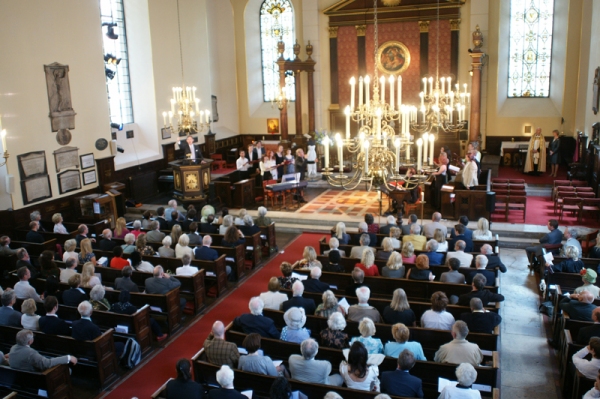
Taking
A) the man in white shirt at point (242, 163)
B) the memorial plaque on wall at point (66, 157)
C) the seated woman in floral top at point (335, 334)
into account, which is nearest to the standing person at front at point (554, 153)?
the man in white shirt at point (242, 163)

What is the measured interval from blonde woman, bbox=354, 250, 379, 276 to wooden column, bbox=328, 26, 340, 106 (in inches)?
576

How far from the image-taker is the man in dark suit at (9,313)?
766 cm

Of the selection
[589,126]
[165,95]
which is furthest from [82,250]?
[589,126]

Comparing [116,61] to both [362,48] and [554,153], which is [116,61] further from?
[554,153]

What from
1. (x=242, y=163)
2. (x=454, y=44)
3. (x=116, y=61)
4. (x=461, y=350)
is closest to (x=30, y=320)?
(x=461, y=350)

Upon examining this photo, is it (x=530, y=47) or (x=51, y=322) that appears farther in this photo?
(x=530, y=47)

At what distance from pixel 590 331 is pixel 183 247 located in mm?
6625

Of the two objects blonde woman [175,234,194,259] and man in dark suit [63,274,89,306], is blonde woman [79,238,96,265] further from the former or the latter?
man in dark suit [63,274,89,306]

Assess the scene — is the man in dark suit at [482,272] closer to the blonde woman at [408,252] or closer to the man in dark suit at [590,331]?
the blonde woman at [408,252]

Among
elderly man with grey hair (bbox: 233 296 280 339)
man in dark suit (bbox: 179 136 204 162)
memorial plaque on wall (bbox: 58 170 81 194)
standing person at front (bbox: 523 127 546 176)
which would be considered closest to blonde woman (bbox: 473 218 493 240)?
elderly man with grey hair (bbox: 233 296 280 339)

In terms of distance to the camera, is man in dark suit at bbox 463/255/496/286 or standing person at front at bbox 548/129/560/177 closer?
man in dark suit at bbox 463/255/496/286

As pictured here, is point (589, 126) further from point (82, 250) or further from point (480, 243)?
point (82, 250)

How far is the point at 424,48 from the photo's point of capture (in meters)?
21.2

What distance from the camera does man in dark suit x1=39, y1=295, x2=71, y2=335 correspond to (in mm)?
7375
